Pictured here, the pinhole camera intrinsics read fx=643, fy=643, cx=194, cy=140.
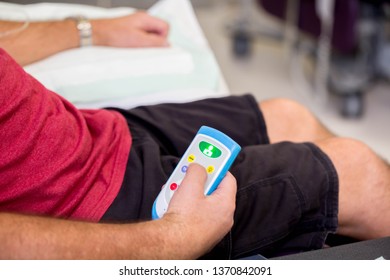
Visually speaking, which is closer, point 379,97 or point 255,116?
point 255,116

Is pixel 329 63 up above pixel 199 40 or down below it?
below

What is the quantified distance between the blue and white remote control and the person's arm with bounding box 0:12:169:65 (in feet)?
1.81

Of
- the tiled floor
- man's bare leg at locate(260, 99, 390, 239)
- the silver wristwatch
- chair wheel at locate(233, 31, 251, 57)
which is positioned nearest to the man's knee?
man's bare leg at locate(260, 99, 390, 239)

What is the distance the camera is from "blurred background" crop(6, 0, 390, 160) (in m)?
2.11

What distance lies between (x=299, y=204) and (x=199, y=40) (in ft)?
2.17

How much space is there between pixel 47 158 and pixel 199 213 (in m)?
0.24

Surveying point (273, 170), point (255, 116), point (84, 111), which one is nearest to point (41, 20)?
point (84, 111)

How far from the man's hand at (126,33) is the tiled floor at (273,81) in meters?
0.92

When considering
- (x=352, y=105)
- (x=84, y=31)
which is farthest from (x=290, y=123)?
(x=352, y=105)

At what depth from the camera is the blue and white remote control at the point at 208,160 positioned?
87 cm

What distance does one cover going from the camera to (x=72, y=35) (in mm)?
1391

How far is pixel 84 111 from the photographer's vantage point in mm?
1108

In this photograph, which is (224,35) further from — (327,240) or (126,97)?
(327,240)

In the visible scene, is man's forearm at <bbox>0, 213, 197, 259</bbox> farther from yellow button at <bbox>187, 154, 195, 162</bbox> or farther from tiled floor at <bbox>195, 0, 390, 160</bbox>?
tiled floor at <bbox>195, 0, 390, 160</bbox>
